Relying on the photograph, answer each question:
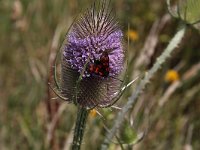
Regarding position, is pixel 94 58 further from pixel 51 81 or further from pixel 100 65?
pixel 51 81

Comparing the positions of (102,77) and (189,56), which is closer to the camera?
(102,77)

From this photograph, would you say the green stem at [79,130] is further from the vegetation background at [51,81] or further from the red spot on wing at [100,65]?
the vegetation background at [51,81]

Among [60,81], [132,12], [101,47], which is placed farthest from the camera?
[132,12]

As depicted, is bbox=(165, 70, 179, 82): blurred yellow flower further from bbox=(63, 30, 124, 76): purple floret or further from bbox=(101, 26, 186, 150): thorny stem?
bbox=(63, 30, 124, 76): purple floret

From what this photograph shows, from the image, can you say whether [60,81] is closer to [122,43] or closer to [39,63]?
[122,43]

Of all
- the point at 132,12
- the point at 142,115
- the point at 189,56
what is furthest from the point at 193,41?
the point at 142,115

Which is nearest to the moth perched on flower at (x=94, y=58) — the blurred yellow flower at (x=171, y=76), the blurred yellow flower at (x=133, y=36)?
the blurred yellow flower at (x=171, y=76)

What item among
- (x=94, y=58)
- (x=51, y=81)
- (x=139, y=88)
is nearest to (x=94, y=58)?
(x=94, y=58)
